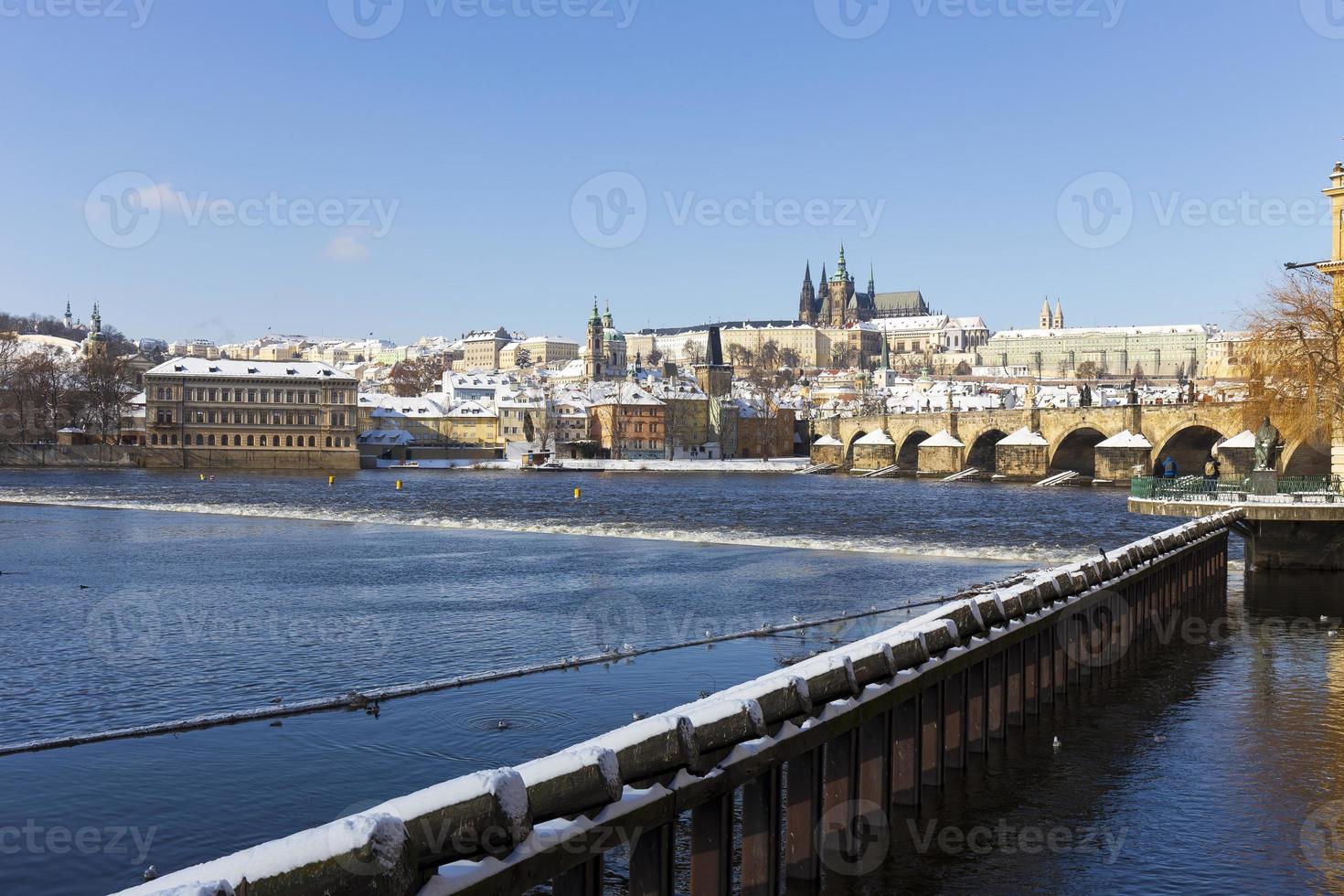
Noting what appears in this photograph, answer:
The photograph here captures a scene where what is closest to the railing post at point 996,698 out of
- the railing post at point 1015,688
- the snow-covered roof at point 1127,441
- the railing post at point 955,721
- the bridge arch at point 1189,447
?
the railing post at point 1015,688

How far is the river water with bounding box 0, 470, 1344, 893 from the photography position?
12758 millimetres

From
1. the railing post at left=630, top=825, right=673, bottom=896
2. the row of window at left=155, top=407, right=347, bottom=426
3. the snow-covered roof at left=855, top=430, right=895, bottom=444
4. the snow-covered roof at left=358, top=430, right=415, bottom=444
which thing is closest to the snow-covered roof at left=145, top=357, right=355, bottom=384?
the row of window at left=155, top=407, right=347, bottom=426

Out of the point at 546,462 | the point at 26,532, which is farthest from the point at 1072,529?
the point at 546,462

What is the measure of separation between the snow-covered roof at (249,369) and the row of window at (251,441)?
7.08 meters

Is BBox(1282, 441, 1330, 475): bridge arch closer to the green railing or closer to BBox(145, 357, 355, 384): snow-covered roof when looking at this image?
the green railing

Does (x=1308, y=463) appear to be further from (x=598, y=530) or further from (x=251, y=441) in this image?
(x=251, y=441)

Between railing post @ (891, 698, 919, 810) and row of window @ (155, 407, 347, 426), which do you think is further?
row of window @ (155, 407, 347, 426)

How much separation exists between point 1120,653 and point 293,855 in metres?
19.9

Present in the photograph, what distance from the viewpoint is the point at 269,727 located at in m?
17.2

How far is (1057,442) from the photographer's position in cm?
12338

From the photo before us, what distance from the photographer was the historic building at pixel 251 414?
465 feet

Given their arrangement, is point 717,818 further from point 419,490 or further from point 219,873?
point 419,490

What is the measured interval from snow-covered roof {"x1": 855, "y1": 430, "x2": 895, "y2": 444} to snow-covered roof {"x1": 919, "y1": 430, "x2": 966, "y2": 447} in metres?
8.81

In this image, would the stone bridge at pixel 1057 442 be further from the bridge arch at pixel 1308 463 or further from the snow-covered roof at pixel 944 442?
the snow-covered roof at pixel 944 442
